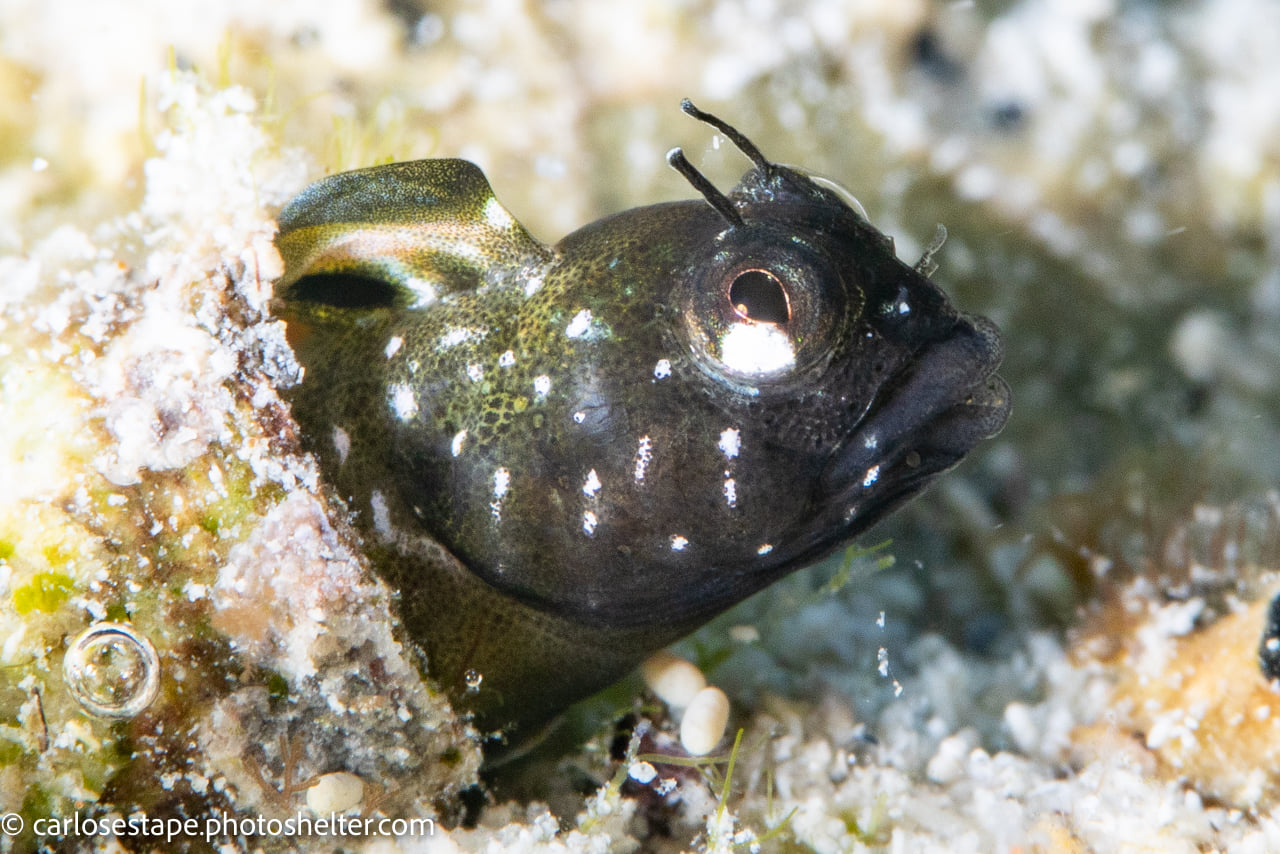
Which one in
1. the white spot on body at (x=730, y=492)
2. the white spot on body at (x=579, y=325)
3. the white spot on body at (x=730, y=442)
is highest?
the white spot on body at (x=579, y=325)

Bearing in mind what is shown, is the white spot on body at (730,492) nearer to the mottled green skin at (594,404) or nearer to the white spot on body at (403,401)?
the mottled green skin at (594,404)

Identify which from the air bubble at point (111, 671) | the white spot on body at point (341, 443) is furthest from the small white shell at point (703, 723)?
the air bubble at point (111, 671)

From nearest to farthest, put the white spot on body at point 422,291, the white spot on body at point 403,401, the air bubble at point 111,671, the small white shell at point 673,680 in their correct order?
the air bubble at point 111,671 < the white spot on body at point 403,401 < the white spot on body at point 422,291 < the small white shell at point 673,680

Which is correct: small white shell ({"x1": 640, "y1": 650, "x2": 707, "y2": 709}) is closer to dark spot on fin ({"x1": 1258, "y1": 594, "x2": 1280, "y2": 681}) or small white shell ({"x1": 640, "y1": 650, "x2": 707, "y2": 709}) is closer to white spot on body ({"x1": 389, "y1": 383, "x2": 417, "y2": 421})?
white spot on body ({"x1": 389, "y1": 383, "x2": 417, "y2": 421})

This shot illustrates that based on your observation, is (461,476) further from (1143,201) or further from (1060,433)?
(1143,201)

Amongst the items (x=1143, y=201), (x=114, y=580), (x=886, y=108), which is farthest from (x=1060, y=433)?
(x=114, y=580)

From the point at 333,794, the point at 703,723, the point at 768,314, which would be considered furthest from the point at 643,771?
the point at 768,314

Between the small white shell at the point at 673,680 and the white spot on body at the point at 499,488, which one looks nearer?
the white spot on body at the point at 499,488
